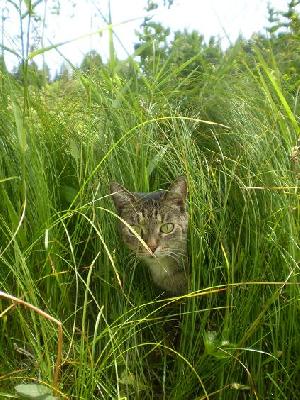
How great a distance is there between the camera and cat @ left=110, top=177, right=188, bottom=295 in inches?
88.6

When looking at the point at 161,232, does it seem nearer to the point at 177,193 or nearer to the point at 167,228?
the point at 167,228

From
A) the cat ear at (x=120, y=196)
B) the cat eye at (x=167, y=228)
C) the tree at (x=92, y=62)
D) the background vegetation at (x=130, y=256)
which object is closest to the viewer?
the background vegetation at (x=130, y=256)

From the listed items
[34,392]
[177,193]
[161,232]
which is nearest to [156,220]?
[161,232]

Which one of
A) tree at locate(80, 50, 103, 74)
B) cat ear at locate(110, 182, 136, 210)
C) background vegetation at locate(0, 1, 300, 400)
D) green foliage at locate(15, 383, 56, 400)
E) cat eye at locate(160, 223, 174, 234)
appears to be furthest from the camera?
tree at locate(80, 50, 103, 74)

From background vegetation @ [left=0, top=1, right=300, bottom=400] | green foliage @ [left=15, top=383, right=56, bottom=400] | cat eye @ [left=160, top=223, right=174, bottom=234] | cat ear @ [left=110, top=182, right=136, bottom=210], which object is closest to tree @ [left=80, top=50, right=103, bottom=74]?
background vegetation @ [left=0, top=1, right=300, bottom=400]

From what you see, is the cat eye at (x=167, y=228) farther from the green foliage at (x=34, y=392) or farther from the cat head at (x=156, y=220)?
the green foliage at (x=34, y=392)

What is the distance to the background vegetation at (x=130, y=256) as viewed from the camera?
1.79 meters

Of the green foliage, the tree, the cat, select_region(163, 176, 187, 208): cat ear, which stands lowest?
the green foliage

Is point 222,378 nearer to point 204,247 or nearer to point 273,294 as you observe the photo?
point 273,294

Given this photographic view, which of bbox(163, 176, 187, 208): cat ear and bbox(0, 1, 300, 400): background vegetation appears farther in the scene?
bbox(163, 176, 187, 208): cat ear

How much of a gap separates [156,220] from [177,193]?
0.18 metres

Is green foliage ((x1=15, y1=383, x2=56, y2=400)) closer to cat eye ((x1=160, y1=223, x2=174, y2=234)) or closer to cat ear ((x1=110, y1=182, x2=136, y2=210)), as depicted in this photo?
cat ear ((x1=110, y1=182, x2=136, y2=210))

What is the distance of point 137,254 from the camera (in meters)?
2.22

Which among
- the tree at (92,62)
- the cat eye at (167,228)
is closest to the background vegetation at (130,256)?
the tree at (92,62)
